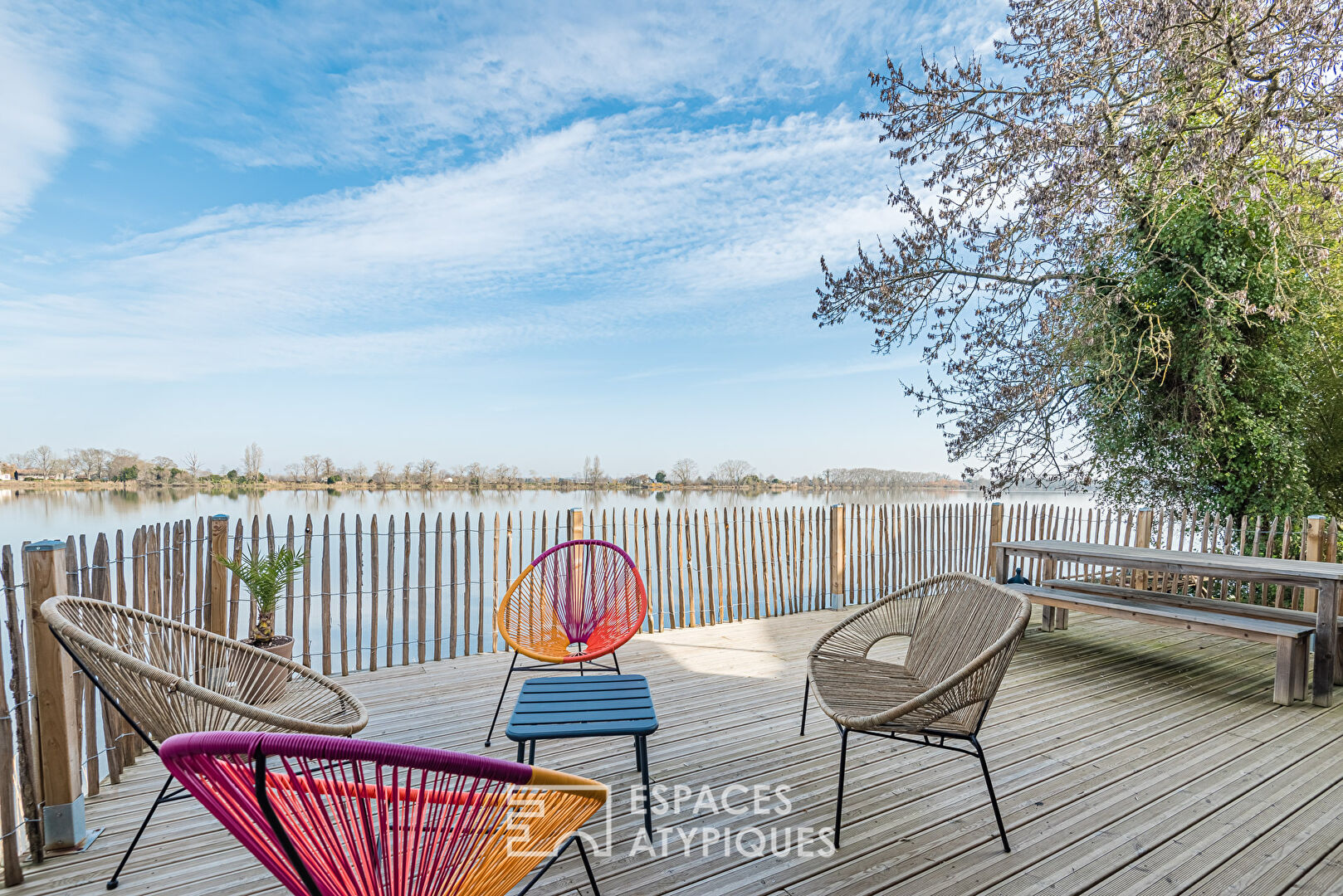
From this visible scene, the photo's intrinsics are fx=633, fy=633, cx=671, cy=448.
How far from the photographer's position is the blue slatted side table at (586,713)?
2062 mm

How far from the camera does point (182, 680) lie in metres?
1.70

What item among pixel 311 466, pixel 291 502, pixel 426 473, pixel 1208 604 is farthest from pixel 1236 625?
pixel 311 466

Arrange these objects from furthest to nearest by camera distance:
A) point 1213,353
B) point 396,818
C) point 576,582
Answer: point 1213,353 < point 576,582 < point 396,818

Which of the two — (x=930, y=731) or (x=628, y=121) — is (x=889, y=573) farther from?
(x=628, y=121)

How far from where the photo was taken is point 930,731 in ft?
6.92

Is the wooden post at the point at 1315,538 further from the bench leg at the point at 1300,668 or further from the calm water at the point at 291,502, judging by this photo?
the calm water at the point at 291,502

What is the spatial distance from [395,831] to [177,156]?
13239mm

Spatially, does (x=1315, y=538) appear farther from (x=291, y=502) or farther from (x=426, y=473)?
(x=426, y=473)

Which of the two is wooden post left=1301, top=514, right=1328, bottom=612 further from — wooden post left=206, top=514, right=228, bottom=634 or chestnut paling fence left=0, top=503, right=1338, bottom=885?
wooden post left=206, top=514, right=228, bottom=634

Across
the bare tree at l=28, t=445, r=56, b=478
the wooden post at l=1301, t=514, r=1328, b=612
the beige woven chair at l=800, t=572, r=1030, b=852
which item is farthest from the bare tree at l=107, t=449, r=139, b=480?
the wooden post at l=1301, t=514, r=1328, b=612

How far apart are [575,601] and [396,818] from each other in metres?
2.54

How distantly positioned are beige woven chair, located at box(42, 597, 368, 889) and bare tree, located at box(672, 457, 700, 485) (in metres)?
9.34

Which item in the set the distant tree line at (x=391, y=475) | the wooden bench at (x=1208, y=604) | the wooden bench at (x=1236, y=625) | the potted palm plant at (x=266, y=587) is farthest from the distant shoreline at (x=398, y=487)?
the potted palm plant at (x=266, y=587)

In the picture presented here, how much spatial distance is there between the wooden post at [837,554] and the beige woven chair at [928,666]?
127 inches
